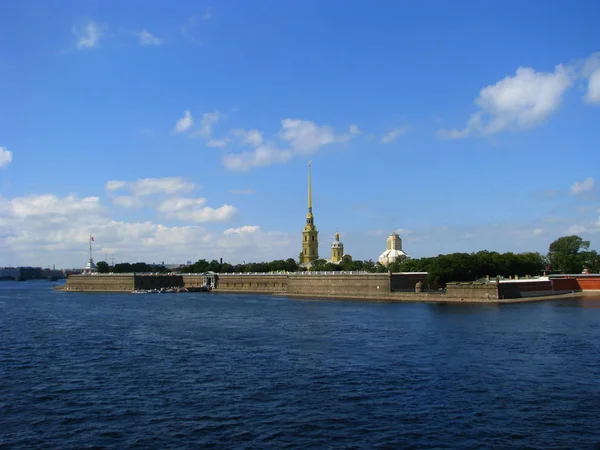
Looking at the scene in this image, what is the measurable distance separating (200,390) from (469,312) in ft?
90.8

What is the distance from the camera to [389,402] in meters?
16.4

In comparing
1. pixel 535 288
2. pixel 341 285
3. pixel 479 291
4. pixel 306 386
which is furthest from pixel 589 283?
pixel 306 386

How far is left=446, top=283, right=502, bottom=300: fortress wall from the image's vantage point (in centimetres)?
5094

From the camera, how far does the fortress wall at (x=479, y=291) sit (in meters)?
50.9

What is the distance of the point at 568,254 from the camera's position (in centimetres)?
7556

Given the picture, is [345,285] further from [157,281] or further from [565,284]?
[157,281]

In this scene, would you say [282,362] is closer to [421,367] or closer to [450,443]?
[421,367]

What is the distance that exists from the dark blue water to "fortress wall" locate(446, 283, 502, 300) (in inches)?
669

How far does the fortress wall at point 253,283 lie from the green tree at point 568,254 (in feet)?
113

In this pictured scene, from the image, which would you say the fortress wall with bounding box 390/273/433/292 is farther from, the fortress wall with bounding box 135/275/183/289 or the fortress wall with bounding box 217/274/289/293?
the fortress wall with bounding box 135/275/183/289

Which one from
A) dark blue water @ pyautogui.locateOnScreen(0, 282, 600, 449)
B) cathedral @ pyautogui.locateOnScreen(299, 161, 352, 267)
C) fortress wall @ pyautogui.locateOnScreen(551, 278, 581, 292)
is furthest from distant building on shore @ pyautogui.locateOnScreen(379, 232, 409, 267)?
dark blue water @ pyautogui.locateOnScreen(0, 282, 600, 449)

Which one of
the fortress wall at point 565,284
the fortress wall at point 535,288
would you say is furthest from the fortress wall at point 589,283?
Result: the fortress wall at point 535,288

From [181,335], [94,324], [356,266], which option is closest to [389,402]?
[181,335]

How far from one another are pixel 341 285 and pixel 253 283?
72.4 ft
